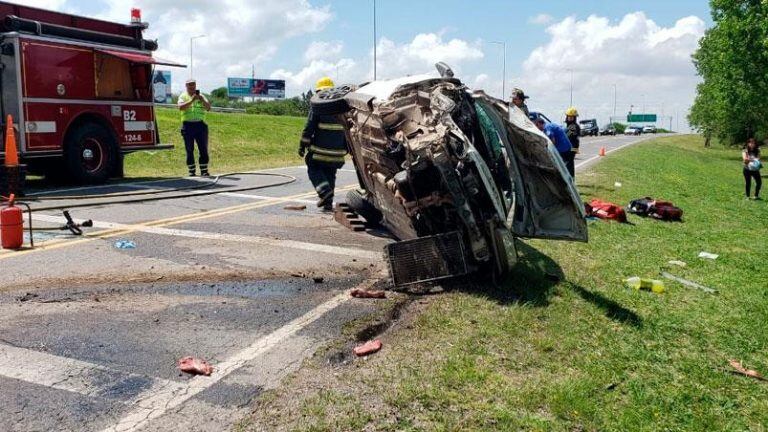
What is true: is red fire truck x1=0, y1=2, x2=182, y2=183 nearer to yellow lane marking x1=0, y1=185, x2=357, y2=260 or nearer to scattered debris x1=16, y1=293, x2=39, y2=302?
yellow lane marking x1=0, y1=185, x2=357, y2=260

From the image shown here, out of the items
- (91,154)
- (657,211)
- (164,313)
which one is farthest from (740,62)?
(164,313)

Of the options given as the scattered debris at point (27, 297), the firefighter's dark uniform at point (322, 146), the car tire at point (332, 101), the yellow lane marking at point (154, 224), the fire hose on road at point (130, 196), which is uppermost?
the car tire at point (332, 101)

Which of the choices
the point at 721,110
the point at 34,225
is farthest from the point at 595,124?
the point at 34,225

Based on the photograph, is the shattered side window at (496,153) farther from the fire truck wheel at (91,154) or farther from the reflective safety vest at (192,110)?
the reflective safety vest at (192,110)

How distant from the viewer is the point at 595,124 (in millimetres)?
64438

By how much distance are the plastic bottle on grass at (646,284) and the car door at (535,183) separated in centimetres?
79

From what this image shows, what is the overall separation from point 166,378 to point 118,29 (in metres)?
11.0

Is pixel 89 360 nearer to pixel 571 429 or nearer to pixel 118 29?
pixel 571 429

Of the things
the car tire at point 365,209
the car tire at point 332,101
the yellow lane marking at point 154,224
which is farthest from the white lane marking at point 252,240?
the car tire at point 332,101

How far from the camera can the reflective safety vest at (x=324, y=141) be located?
8.51 meters

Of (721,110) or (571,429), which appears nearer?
(571,429)

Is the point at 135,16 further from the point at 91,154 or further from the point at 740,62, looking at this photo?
the point at 740,62

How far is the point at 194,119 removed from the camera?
13.9 meters

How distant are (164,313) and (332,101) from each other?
3.29 metres
